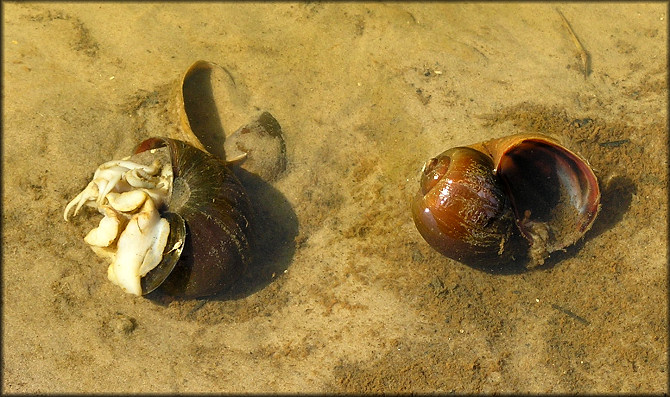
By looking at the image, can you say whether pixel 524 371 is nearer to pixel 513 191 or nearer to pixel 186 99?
pixel 513 191

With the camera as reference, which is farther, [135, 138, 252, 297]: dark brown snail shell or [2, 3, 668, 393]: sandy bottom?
[2, 3, 668, 393]: sandy bottom

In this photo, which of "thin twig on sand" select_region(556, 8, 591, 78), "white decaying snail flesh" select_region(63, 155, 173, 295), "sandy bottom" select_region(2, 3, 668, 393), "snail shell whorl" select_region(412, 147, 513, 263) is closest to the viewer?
"white decaying snail flesh" select_region(63, 155, 173, 295)

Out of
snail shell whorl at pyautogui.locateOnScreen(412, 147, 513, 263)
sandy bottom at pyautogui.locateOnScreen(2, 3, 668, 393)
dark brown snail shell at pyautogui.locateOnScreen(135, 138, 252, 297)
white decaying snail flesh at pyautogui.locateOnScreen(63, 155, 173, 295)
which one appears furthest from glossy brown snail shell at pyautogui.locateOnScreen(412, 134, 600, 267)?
white decaying snail flesh at pyautogui.locateOnScreen(63, 155, 173, 295)

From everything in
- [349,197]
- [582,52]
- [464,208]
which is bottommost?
[349,197]

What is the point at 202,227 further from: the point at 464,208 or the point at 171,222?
the point at 464,208

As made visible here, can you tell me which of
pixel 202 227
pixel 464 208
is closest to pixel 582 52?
pixel 464 208

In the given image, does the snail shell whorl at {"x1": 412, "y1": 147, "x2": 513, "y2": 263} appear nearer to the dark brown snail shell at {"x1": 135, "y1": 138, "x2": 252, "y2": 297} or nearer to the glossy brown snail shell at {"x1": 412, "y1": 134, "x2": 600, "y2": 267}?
the glossy brown snail shell at {"x1": 412, "y1": 134, "x2": 600, "y2": 267}

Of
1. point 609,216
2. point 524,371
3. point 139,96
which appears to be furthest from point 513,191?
point 139,96
